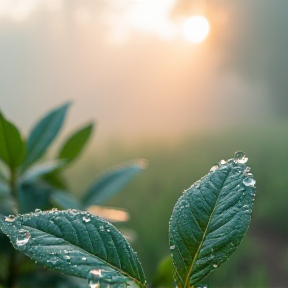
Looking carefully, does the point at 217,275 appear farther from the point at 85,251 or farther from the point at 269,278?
the point at 85,251

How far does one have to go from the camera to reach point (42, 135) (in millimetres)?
538

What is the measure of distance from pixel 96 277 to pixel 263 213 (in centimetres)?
295

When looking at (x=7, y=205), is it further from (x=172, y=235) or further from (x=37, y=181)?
(x=172, y=235)

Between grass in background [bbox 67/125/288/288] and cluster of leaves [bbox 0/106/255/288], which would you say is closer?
cluster of leaves [bbox 0/106/255/288]

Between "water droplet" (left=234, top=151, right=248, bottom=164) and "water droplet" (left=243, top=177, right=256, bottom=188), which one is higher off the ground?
"water droplet" (left=234, top=151, right=248, bottom=164)

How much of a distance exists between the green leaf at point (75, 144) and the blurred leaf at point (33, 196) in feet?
0.21

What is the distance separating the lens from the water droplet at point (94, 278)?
0.20 metres

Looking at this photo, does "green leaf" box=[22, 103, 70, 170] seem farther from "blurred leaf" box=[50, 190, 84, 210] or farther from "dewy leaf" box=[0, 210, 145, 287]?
"dewy leaf" box=[0, 210, 145, 287]

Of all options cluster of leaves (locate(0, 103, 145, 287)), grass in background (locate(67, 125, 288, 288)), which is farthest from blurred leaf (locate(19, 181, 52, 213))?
grass in background (locate(67, 125, 288, 288))

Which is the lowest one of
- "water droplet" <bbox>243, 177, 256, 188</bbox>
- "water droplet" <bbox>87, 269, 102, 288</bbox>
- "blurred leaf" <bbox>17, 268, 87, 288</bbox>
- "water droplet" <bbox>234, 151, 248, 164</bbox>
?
"blurred leaf" <bbox>17, 268, 87, 288</bbox>

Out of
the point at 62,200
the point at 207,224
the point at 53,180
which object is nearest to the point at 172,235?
the point at 207,224

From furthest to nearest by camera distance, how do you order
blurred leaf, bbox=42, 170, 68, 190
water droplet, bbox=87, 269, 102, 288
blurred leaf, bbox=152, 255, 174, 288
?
blurred leaf, bbox=42, 170, 68, 190, blurred leaf, bbox=152, 255, 174, 288, water droplet, bbox=87, 269, 102, 288

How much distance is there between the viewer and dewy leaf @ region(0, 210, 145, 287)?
215 millimetres

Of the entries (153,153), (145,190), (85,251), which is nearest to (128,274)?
(85,251)
